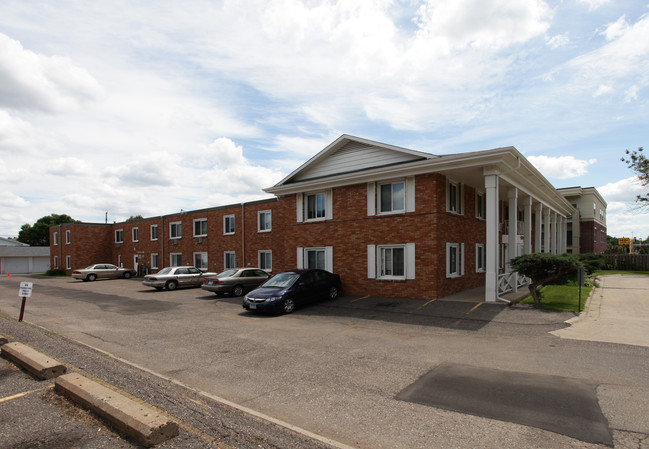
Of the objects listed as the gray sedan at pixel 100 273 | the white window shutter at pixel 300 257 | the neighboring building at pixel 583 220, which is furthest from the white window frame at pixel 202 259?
the neighboring building at pixel 583 220

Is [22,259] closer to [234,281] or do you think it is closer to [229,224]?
[229,224]

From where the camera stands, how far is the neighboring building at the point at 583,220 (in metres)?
33.7

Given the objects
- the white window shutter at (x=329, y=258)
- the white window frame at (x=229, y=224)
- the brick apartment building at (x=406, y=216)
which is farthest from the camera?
the white window frame at (x=229, y=224)

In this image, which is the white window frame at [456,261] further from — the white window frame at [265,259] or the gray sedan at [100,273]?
the gray sedan at [100,273]

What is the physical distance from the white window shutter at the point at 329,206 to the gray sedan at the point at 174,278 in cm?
1050

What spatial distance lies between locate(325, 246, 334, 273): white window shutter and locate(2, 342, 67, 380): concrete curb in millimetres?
11714

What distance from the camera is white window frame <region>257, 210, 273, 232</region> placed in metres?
24.0

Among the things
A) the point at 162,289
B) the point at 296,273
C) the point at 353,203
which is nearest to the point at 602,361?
the point at 296,273

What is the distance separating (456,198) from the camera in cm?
1633

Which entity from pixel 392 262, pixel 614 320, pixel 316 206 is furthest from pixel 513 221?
pixel 316 206

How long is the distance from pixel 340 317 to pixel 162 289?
47.9ft

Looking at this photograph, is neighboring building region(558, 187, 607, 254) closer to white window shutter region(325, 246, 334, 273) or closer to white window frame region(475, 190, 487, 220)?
white window frame region(475, 190, 487, 220)

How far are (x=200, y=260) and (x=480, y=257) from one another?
20.1 meters

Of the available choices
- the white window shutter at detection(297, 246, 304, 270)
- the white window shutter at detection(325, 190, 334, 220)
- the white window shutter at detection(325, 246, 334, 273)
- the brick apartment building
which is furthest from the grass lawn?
the white window shutter at detection(297, 246, 304, 270)
